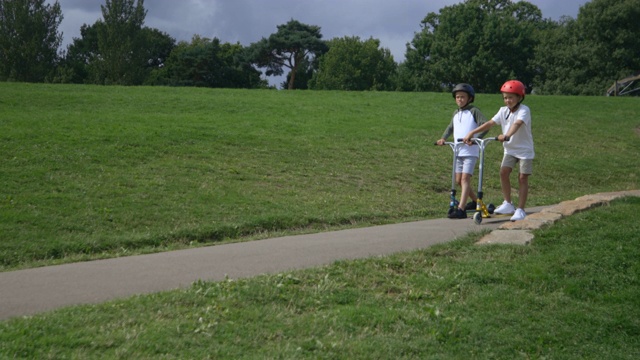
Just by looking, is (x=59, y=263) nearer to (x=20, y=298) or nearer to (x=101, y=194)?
(x=20, y=298)

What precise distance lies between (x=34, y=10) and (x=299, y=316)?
159 feet

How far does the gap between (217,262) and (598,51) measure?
58357 mm

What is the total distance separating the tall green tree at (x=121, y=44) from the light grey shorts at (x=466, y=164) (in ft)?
149

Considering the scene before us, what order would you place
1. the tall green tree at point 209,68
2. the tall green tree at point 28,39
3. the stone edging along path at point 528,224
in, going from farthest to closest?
the tall green tree at point 209,68
the tall green tree at point 28,39
the stone edging along path at point 528,224

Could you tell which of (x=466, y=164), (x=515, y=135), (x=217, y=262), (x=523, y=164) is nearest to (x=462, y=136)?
(x=466, y=164)

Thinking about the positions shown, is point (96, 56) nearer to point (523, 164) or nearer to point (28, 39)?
point (28, 39)

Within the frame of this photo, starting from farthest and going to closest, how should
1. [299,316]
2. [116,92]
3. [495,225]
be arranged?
[116,92] < [495,225] < [299,316]

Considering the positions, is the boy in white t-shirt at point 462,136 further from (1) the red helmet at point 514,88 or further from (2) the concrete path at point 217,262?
(1) the red helmet at point 514,88

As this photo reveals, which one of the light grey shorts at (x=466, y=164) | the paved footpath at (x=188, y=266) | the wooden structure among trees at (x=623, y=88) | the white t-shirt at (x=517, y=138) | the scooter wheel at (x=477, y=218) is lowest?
the wooden structure among trees at (x=623, y=88)

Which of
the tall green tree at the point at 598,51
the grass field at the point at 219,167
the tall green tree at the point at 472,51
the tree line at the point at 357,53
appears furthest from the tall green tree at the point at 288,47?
the grass field at the point at 219,167

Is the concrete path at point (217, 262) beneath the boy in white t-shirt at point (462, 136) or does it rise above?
beneath

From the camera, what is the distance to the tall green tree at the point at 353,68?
261 ft

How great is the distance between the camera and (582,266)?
23.8 feet

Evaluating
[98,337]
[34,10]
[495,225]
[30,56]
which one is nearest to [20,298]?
[98,337]
